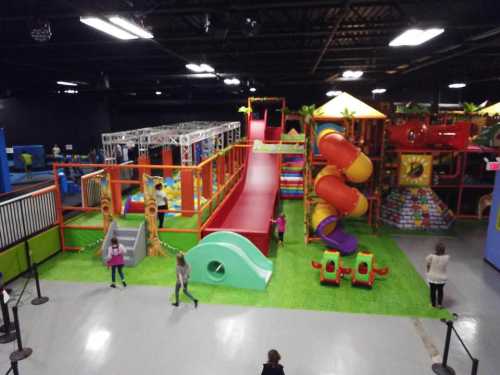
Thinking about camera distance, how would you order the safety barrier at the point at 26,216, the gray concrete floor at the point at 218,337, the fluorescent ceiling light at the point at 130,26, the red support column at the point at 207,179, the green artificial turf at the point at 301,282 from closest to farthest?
the gray concrete floor at the point at 218,337 < the fluorescent ceiling light at the point at 130,26 < the green artificial turf at the point at 301,282 < the safety barrier at the point at 26,216 < the red support column at the point at 207,179

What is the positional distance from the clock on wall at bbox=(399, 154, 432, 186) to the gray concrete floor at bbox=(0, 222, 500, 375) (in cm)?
485

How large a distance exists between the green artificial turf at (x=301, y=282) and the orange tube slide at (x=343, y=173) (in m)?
1.41

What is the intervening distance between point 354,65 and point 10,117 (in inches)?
829

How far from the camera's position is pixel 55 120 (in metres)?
24.5

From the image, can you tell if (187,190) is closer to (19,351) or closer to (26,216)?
(26,216)

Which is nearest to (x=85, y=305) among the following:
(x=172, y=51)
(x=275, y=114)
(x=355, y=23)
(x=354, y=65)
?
(x=172, y=51)

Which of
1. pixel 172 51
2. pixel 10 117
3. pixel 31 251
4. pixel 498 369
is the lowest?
pixel 498 369

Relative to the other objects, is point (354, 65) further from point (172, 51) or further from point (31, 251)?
point (31, 251)

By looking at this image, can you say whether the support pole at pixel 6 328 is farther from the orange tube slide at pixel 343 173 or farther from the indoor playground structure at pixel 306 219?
the orange tube slide at pixel 343 173

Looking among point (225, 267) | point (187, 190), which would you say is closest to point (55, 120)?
point (187, 190)

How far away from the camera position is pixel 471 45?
9.70 metres

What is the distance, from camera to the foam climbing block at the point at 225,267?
7.75 metres

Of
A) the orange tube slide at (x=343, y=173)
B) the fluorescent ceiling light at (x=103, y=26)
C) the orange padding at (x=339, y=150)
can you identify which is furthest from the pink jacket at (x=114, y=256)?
the orange padding at (x=339, y=150)

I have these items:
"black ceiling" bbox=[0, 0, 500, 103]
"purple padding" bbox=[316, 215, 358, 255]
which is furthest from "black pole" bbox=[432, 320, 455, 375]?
"black ceiling" bbox=[0, 0, 500, 103]
